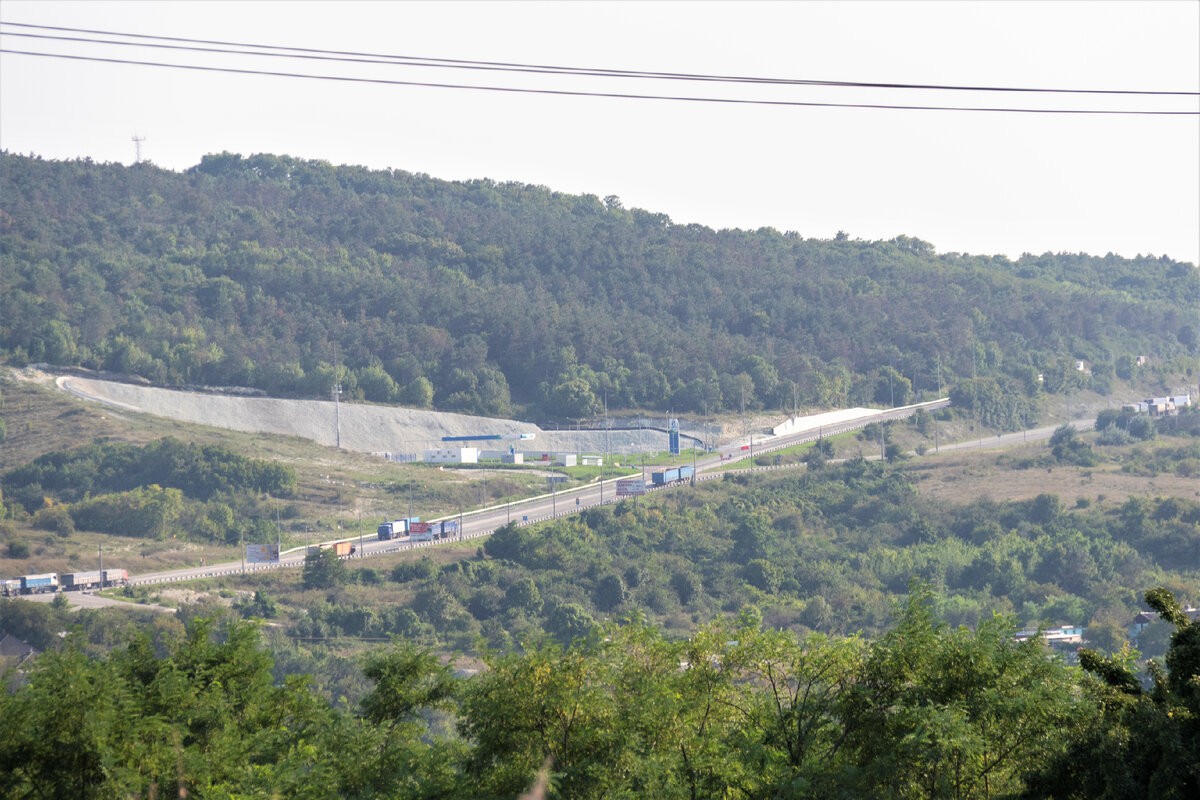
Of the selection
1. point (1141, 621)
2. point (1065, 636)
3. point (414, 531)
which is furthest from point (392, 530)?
point (1141, 621)

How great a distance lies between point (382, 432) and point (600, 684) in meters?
103

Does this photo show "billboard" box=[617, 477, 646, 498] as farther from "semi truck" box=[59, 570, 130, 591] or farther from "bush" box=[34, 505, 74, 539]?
"bush" box=[34, 505, 74, 539]

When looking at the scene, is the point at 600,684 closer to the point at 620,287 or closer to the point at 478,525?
the point at 478,525

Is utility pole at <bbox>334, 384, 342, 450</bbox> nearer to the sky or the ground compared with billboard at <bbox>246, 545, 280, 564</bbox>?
nearer to the sky

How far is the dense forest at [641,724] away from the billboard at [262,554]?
2310 inches

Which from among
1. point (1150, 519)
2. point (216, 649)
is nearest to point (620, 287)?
point (1150, 519)

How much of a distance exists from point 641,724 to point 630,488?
79.4 metres

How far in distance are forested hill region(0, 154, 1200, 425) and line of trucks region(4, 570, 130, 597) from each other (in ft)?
169

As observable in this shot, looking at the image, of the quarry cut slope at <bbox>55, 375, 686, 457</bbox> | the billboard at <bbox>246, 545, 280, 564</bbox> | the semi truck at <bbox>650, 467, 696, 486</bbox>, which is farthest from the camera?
the quarry cut slope at <bbox>55, 375, 686, 457</bbox>

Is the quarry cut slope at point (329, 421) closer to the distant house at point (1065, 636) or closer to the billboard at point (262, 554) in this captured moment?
the billboard at point (262, 554)

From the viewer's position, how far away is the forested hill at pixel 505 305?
129 metres

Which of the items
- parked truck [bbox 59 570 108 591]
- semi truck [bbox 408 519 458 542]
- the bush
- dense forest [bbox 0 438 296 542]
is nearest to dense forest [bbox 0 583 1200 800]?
parked truck [bbox 59 570 108 591]

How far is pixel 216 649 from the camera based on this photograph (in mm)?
20484

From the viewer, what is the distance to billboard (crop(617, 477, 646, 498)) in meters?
94.5
